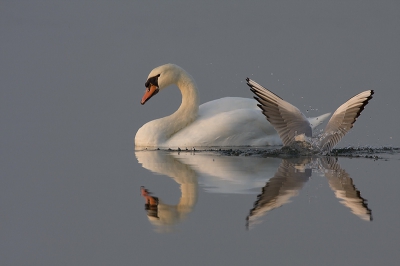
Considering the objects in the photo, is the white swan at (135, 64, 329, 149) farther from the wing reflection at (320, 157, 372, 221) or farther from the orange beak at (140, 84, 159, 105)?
the wing reflection at (320, 157, 372, 221)

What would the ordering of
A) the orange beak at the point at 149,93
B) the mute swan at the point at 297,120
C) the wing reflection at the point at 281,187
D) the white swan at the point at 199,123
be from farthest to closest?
the orange beak at the point at 149,93 → the white swan at the point at 199,123 → the mute swan at the point at 297,120 → the wing reflection at the point at 281,187

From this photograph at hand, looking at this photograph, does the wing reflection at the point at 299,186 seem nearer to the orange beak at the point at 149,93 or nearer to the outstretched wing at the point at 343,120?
the outstretched wing at the point at 343,120

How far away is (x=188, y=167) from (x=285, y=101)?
2183 millimetres

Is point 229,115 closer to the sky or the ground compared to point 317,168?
closer to the sky

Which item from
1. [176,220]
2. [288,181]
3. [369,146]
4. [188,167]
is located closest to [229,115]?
[369,146]

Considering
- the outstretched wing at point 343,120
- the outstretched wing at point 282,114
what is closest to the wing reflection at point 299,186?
the outstretched wing at point 343,120

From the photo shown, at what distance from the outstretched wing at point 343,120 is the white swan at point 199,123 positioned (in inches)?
103

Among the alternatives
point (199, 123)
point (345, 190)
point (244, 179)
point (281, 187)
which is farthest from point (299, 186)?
point (199, 123)

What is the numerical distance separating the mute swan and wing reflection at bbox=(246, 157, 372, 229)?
58 cm

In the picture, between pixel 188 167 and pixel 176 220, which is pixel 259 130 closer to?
pixel 188 167

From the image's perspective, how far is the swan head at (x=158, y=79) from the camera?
16281 millimetres

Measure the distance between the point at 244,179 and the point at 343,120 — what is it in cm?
335

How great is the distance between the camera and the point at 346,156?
40.8 ft

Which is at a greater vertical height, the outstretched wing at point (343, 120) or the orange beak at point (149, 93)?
the orange beak at point (149, 93)
